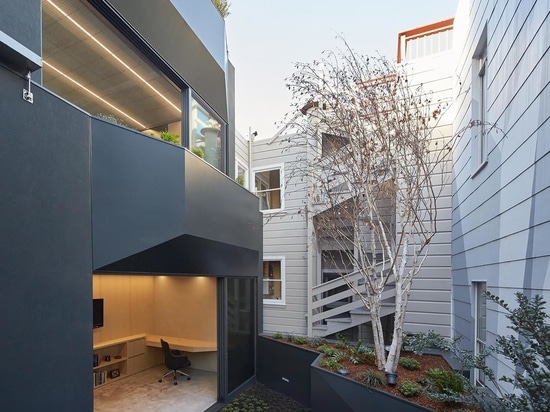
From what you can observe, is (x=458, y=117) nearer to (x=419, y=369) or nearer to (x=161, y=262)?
(x=419, y=369)

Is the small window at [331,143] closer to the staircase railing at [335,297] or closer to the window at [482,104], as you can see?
the window at [482,104]

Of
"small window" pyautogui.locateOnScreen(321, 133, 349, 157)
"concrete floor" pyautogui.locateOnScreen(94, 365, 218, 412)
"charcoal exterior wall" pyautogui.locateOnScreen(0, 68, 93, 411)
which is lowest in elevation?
"concrete floor" pyautogui.locateOnScreen(94, 365, 218, 412)

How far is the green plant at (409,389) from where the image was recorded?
13.4 ft

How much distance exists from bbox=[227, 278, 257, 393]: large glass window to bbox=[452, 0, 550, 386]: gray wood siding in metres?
3.82

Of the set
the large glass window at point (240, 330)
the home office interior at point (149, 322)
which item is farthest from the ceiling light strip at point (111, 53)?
the home office interior at point (149, 322)

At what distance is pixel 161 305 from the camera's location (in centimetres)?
826

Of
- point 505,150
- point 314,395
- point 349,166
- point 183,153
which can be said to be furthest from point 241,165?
point 505,150

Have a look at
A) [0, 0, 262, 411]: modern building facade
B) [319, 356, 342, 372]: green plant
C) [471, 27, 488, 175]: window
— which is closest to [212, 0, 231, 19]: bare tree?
[0, 0, 262, 411]: modern building facade

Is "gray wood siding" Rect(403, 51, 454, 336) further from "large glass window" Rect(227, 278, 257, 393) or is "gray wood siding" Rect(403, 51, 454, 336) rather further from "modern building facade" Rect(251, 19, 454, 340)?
"large glass window" Rect(227, 278, 257, 393)

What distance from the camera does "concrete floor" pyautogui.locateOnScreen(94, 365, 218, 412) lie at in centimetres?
573

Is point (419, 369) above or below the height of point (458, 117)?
below

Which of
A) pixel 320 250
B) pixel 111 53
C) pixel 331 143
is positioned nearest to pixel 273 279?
pixel 320 250

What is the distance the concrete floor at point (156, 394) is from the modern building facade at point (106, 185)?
0.48 meters

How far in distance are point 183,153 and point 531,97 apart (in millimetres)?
3398
